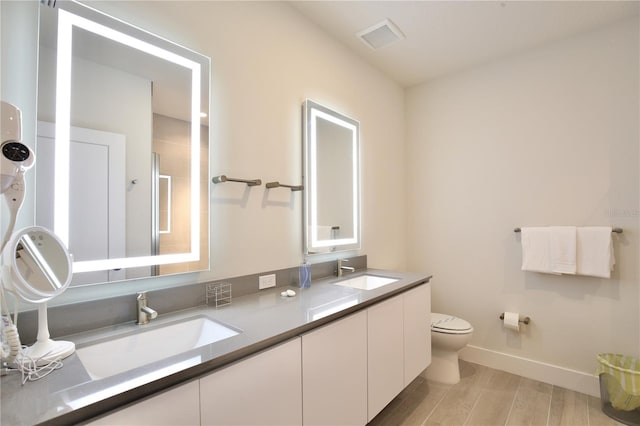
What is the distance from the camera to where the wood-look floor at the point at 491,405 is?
1.92 metres

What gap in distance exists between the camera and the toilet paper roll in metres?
2.47

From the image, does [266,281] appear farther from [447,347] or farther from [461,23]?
[461,23]

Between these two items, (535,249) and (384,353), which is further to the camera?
(535,249)

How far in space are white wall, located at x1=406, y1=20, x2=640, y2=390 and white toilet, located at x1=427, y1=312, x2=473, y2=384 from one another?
49 cm

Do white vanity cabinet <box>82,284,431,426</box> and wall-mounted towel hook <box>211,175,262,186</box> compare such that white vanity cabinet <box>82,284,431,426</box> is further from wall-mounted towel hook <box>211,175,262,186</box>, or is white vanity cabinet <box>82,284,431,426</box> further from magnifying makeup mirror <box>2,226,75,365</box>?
wall-mounted towel hook <box>211,175,262,186</box>

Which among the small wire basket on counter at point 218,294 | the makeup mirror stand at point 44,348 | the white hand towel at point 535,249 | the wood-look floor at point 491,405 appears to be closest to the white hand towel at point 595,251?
the white hand towel at point 535,249

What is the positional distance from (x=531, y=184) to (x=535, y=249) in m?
0.53

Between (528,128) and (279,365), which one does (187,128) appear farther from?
(528,128)

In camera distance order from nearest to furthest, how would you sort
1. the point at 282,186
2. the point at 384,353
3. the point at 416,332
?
the point at 384,353 → the point at 282,186 → the point at 416,332

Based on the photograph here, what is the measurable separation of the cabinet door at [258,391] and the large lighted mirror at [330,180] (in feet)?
3.13

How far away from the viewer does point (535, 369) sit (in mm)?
2436

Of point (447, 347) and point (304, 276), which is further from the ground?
point (304, 276)

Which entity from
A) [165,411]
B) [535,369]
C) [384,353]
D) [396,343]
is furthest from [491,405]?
[165,411]

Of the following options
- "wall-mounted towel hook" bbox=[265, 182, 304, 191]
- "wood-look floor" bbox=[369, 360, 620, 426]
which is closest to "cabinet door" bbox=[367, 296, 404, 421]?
"wood-look floor" bbox=[369, 360, 620, 426]
